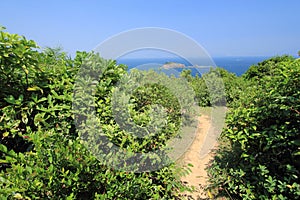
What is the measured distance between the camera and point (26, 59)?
2.05 meters

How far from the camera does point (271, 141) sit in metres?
2.69

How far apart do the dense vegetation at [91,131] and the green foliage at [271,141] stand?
13 millimetres

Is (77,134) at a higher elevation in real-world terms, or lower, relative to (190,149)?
higher

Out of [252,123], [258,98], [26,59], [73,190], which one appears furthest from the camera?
[258,98]

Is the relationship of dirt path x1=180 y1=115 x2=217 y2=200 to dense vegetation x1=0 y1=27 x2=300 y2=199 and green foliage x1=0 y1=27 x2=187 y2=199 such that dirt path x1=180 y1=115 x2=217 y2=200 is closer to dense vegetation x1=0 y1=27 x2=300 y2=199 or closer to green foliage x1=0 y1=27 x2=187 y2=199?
dense vegetation x1=0 y1=27 x2=300 y2=199

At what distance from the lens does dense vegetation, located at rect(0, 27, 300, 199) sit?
5.89 ft

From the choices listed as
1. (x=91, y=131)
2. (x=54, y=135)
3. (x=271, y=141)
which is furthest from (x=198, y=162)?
(x=54, y=135)

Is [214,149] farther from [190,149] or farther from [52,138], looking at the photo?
[52,138]

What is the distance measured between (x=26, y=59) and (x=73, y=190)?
135 cm

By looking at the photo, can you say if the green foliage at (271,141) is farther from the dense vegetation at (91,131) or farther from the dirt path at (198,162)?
the dirt path at (198,162)

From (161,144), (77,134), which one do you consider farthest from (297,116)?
(77,134)

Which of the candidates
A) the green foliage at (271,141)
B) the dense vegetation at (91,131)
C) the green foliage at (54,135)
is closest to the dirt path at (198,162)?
the green foliage at (271,141)

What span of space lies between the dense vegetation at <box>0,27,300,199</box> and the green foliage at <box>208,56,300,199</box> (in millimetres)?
13

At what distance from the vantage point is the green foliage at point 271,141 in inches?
104
